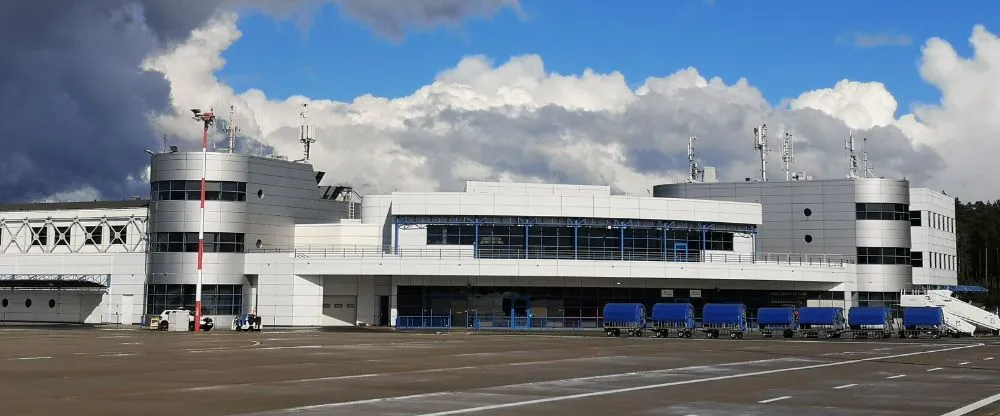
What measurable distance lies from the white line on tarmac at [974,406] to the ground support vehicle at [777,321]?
50.3 meters

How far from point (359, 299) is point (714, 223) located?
1249 inches

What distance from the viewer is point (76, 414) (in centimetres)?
2325

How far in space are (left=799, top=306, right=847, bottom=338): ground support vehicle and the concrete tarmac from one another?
24.7m

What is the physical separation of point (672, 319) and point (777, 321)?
7.61 m

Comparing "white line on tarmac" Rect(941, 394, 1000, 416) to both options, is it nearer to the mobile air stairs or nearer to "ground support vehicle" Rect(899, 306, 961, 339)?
"ground support vehicle" Rect(899, 306, 961, 339)

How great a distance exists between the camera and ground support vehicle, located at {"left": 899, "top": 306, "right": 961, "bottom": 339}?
78.2 meters

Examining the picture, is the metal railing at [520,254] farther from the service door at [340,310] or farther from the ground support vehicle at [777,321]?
the ground support vehicle at [777,321]

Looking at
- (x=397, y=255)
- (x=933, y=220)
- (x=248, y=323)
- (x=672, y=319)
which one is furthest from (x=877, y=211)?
(x=248, y=323)

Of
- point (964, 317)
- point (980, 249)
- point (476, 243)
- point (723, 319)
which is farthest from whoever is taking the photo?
point (980, 249)

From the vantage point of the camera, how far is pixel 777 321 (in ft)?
262

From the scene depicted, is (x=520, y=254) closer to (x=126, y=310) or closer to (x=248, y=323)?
(x=248, y=323)

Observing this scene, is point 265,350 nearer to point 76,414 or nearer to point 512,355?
point 512,355

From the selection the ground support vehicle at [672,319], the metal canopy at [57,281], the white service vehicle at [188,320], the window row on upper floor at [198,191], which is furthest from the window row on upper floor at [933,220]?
the metal canopy at [57,281]

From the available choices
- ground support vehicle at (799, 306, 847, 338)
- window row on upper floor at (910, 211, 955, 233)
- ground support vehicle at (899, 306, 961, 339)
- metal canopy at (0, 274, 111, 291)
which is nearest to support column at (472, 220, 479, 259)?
ground support vehicle at (799, 306, 847, 338)
